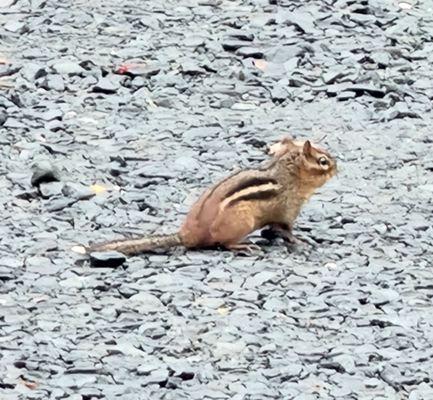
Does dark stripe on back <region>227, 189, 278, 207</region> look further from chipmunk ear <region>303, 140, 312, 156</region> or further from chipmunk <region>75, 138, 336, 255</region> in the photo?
chipmunk ear <region>303, 140, 312, 156</region>

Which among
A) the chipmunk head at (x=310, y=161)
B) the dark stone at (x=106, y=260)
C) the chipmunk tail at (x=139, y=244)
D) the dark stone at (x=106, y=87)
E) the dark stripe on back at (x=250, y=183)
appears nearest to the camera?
the dark stone at (x=106, y=260)

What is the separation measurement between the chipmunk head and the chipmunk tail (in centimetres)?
67

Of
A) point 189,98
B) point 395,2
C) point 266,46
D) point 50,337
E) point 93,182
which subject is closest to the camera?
point 50,337

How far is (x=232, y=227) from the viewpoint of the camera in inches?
279

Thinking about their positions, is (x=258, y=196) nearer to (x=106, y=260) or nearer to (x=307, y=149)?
(x=307, y=149)

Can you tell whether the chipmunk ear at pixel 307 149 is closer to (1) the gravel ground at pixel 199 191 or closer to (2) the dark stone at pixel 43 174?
(1) the gravel ground at pixel 199 191

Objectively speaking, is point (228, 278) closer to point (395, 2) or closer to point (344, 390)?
point (344, 390)

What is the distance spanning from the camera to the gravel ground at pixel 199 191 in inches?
236

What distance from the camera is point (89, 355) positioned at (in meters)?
6.02

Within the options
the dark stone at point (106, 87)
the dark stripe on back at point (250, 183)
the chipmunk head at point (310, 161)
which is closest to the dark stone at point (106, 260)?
the dark stripe on back at point (250, 183)

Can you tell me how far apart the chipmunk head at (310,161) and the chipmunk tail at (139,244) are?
2.19 feet

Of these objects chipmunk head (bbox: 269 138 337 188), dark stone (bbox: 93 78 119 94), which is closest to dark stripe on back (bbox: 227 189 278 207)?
chipmunk head (bbox: 269 138 337 188)

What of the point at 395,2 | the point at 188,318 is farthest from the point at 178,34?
the point at 188,318

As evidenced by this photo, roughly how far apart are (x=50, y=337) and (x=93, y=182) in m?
1.96
